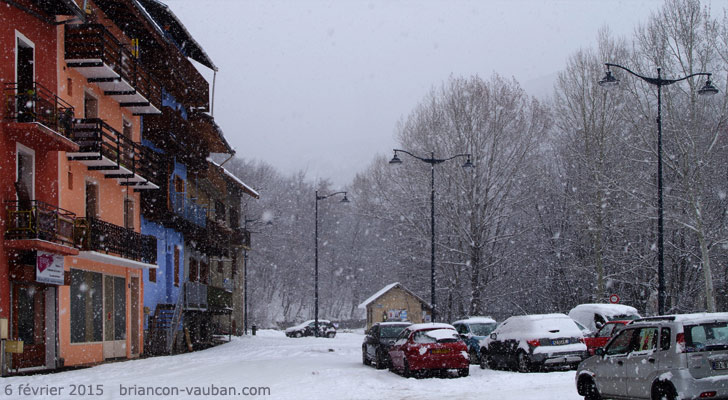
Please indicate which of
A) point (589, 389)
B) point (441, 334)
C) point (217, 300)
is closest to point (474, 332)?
point (441, 334)

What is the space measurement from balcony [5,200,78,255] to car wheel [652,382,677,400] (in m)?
15.4

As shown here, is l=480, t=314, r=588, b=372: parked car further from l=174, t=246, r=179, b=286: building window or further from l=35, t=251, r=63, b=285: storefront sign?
l=174, t=246, r=179, b=286: building window

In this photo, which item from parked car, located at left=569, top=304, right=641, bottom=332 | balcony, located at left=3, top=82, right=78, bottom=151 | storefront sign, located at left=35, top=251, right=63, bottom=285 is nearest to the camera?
balcony, located at left=3, top=82, right=78, bottom=151

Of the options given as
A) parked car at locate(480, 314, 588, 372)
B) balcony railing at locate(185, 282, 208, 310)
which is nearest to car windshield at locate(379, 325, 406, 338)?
parked car at locate(480, 314, 588, 372)

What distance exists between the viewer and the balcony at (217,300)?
122 ft

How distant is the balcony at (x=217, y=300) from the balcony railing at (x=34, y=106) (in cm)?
1698

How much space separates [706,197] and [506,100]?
39.6 ft

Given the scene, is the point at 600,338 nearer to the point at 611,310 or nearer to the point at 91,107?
the point at 611,310

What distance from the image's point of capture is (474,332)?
25.4 metres

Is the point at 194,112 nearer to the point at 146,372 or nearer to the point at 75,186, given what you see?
the point at 75,186

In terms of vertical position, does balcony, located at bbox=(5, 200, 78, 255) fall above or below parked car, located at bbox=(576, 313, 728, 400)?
above

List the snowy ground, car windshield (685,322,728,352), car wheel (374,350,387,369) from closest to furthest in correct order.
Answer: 1. car windshield (685,322,728,352)
2. the snowy ground
3. car wheel (374,350,387,369)

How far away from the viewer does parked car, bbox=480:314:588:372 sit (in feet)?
63.0

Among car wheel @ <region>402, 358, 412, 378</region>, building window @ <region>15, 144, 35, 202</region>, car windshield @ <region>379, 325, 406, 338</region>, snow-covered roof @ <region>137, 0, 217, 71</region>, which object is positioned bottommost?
car wheel @ <region>402, 358, 412, 378</region>
